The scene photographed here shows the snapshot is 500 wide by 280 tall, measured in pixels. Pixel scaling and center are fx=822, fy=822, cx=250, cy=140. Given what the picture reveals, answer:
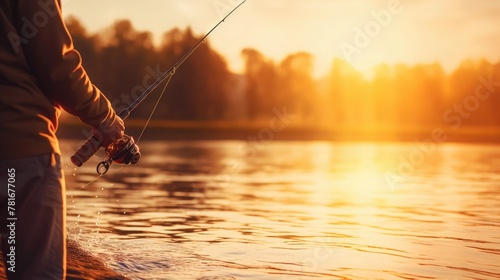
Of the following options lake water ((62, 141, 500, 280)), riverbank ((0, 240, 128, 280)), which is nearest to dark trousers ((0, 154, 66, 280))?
riverbank ((0, 240, 128, 280))

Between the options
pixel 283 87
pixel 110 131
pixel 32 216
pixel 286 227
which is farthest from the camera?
pixel 283 87

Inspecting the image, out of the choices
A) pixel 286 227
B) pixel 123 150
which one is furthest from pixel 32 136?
pixel 286 227

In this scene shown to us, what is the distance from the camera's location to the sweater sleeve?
3135mm

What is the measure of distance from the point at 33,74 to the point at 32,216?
1.81 feet

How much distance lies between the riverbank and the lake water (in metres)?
0.24

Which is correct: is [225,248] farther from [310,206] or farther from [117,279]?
[310,206]

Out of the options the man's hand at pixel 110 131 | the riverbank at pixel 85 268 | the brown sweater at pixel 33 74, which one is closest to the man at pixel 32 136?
the brown sweater at pixel 33 74

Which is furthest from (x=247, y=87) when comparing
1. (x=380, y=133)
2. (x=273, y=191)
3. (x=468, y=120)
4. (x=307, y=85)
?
(x=273, y=191)

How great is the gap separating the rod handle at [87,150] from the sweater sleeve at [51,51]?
613 millimetres

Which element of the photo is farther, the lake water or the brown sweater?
the lake water

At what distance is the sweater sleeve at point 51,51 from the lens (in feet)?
10.3

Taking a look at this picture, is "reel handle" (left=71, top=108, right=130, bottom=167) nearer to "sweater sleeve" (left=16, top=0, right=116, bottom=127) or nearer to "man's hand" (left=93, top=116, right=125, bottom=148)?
"man's hand" (left=93, top=116, right=125, bottom=148)

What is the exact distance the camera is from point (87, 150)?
4.02 m

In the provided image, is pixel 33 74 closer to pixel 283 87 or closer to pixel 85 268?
pixel 85 268
